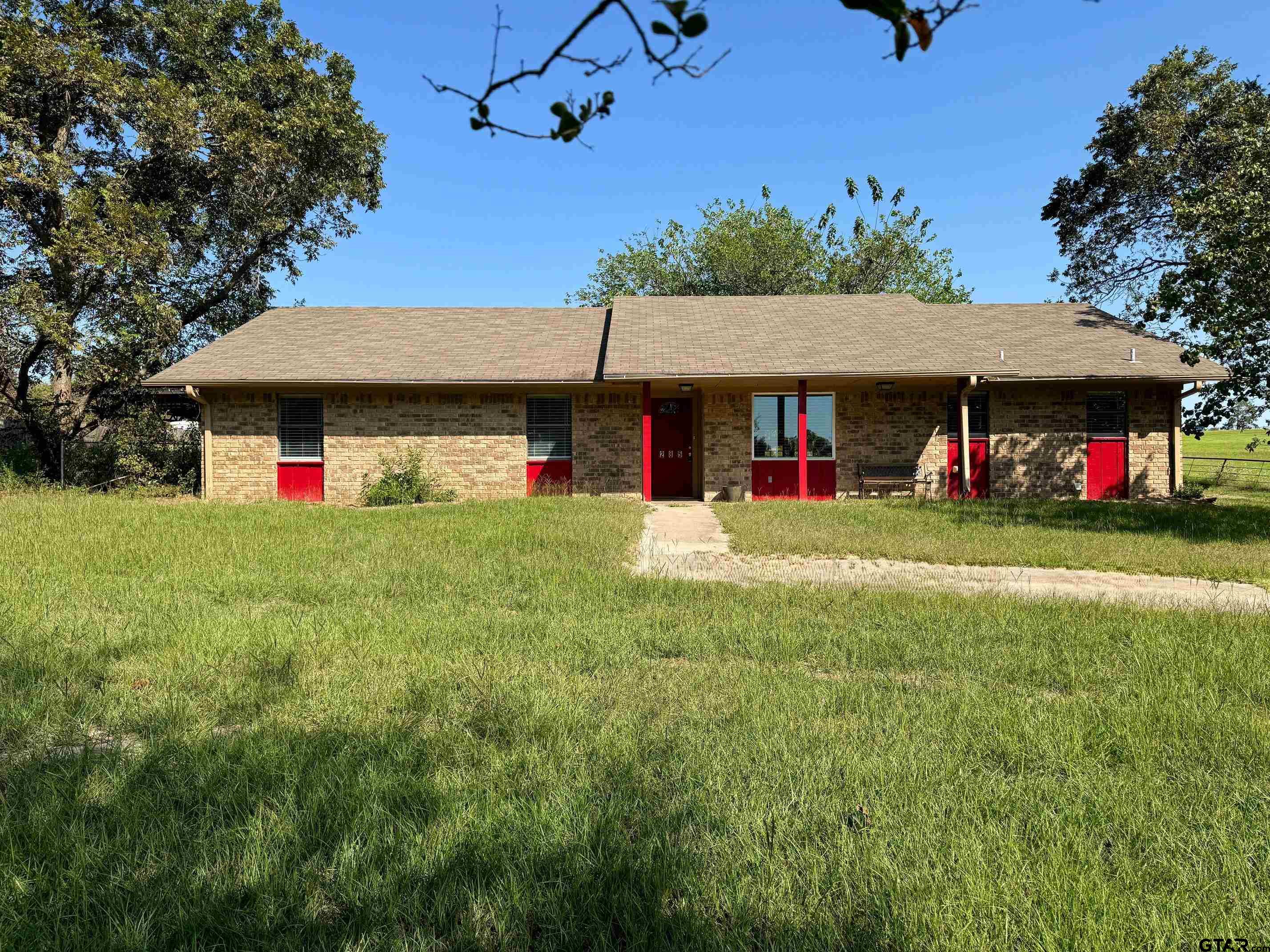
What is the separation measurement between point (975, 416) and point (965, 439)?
5.62 feet

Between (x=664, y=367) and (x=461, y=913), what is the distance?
13.6 metres

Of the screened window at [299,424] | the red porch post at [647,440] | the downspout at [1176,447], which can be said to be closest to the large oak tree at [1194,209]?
the downspout at [1176,447]

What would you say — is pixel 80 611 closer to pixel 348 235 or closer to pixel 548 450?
pixel 548 450

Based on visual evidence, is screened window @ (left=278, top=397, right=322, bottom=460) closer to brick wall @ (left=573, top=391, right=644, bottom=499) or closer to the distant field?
brick wall @ (left=573, top=391, right=644, bottom=499)

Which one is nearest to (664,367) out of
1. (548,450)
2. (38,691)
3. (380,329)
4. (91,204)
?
(548,450)

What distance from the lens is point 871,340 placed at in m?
17.1

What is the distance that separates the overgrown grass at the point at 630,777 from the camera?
216 cm

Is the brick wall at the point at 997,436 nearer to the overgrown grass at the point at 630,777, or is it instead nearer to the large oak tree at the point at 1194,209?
the large oak tree at the point at 1194,209

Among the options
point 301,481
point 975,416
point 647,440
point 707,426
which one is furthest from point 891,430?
point 301,481

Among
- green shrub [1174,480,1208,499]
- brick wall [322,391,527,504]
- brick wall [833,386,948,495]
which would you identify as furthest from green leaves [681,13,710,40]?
green shrub [1174,480,1208,499]

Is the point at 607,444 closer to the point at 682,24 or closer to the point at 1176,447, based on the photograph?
the point at 1176,447

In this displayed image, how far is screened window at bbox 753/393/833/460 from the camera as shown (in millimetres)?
16766

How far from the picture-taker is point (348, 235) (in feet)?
77.6

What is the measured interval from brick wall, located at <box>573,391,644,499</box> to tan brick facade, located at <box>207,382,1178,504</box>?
24 millimetres
